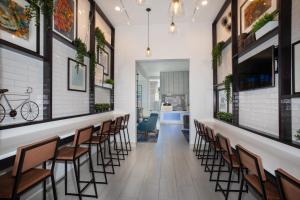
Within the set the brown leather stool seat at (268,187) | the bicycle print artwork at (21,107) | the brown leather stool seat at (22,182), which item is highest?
the bicycle print artwork at (21,107)

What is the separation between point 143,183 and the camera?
2783 millimetres

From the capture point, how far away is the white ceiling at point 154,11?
13.4ft

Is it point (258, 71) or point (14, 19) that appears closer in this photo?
point (14, 19)

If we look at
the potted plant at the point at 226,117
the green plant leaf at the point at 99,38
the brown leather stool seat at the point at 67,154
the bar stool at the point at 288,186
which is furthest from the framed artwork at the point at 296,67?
the green plant leaf at the point at 99,38

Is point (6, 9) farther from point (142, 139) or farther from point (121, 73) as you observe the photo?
point (142, 139)

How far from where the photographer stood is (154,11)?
4457 mm

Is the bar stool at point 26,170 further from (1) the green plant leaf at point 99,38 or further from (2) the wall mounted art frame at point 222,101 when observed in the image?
(2) the wall mounted art frame at point 222,101

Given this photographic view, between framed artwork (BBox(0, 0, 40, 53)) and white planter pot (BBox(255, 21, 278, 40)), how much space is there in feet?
9.55

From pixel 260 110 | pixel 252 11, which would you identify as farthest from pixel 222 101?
pixel 252 11

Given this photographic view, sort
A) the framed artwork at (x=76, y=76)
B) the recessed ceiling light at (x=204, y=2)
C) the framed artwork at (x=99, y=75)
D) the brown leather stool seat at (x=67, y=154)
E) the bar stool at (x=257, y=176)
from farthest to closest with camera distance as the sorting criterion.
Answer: the framed artwork at (x=99, y=75)
the recessed ceiling light at (x=204, y=2)
the framed artwork at (x=76, y=76)
the brown leather stool seat at (x=67, y=154)
the bar stool at (x=257, y=176)

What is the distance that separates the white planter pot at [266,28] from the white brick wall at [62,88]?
2946 mm

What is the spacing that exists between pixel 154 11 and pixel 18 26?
3.20 m

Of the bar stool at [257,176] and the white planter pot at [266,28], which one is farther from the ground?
the white planter pot at [266,28]

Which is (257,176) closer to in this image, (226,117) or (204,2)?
(226,117)
